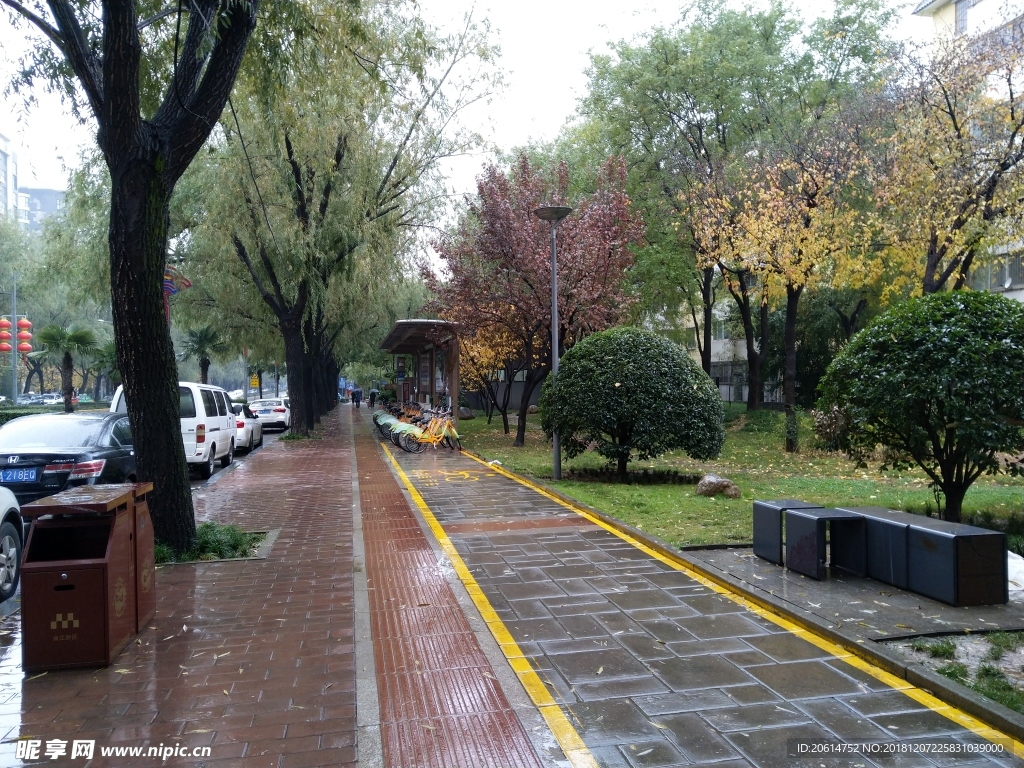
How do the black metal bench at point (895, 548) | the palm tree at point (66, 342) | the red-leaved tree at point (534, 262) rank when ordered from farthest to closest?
the palm tree at point (66, 342)
the red-leaved tree at point (534, 262)
the black metal bench at point (895, 548)

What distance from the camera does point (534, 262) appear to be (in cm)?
1939

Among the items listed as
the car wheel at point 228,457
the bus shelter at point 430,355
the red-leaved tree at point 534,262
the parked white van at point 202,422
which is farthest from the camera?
the bus shelter at point 430,355

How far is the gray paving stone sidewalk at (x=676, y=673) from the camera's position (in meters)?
3.93

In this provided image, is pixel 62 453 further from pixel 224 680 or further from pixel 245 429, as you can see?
pixel 245 429

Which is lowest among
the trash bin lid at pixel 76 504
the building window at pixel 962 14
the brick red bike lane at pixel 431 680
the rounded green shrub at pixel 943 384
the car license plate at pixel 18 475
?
the brick red bike lane at pixel 431 680

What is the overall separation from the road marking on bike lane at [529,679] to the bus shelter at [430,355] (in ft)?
Answer: 46.7

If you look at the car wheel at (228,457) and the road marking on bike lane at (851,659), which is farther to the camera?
the car wheel at (228,457)

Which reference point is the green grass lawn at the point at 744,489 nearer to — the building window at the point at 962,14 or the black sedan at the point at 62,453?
the black sedan at the point at 62,453

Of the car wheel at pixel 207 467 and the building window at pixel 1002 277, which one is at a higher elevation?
the building window at pixel 1002 277

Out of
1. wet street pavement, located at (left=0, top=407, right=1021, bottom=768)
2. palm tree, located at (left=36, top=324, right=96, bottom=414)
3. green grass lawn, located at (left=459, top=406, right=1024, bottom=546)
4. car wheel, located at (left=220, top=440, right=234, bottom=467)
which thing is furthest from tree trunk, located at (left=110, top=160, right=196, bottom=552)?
palm tree, located at (left=36, top=324, right=96, bottom=414)

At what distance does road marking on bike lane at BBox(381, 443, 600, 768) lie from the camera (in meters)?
3.91

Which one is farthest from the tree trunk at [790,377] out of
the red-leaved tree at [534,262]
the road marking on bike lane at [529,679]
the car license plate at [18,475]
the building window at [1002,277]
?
the car license plate at [18,475]

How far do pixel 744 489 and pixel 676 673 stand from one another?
27.1 ft

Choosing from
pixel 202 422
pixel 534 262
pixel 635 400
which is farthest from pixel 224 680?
pixel 534 262
